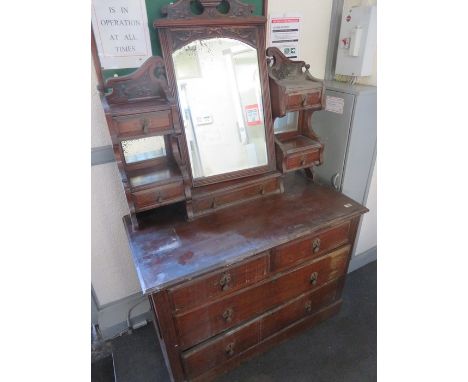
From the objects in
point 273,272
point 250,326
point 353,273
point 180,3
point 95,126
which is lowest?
point 353,273

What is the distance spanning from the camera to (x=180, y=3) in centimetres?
101

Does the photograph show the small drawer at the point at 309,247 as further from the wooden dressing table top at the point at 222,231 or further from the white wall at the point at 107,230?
the white wall at the point at 107,230

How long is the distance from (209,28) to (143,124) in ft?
1.46

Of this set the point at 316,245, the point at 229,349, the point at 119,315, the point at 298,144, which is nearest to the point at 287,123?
the point at 298,144

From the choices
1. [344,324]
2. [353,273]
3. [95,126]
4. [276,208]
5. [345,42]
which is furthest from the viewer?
[353,273]

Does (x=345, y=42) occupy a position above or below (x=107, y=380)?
above

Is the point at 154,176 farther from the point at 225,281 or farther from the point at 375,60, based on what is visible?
the point at 375,60

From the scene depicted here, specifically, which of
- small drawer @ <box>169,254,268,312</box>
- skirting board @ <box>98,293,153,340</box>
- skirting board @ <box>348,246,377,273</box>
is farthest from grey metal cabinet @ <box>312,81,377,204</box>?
skirting board @ <box>98,293,153,340</box>

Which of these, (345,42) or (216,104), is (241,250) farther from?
(345,42)

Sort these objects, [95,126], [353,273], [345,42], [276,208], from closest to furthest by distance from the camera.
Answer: [95,126] → [276,208] → [345,42] → [353,273]

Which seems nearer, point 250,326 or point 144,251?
point 144,251

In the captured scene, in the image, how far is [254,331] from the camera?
4.38 feet

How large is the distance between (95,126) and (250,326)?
110 centimetres

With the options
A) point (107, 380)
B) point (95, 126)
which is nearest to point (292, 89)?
point (95, 126)
